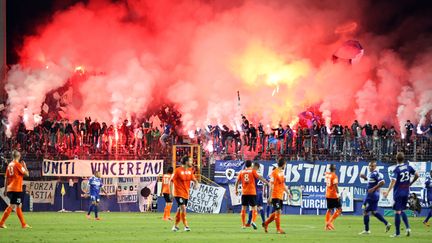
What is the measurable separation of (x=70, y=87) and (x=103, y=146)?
15.7 meters

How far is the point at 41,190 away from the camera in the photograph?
51438 millimetres

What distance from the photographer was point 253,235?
28.1 m

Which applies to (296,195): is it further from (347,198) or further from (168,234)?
(168,234)

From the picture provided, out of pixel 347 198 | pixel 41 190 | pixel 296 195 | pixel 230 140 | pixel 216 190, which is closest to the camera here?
pixel 347 198

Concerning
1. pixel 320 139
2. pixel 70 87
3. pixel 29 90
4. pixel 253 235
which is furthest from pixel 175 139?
pixel 253 235

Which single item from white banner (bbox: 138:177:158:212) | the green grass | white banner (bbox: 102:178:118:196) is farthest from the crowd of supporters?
the green grass

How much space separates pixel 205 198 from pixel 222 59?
24.0m

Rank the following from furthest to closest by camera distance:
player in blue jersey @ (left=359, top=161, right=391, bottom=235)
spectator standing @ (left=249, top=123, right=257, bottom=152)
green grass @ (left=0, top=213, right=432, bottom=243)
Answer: spectator standing @ (left=249, top=123, right=257, bottom=152)
player in blue jersey @ (left=359, top=161, right=391, bottom=235)
green grass @ (left=0, top=213, right=432, bottom=243)

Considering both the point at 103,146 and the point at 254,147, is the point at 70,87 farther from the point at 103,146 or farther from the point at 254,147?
the point at 254,147

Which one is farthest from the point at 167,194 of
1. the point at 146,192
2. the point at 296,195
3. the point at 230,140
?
the point at 230,140

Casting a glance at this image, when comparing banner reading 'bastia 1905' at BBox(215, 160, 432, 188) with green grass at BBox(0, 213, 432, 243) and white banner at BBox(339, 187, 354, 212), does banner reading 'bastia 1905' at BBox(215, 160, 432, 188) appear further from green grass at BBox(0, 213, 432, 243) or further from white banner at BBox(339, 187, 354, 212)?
green grass at BBox(0, 213, 432, 243)

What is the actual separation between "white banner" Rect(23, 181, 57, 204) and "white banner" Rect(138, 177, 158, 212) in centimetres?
476

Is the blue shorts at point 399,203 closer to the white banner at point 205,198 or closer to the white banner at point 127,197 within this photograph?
the white banner at point 205,198

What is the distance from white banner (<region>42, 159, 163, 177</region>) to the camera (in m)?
51.4
